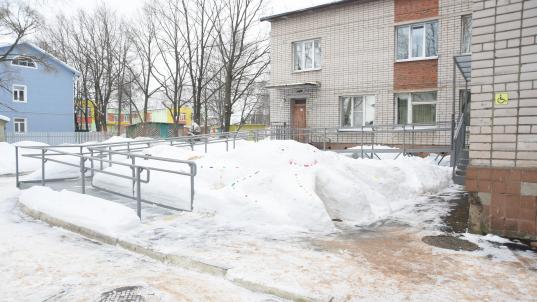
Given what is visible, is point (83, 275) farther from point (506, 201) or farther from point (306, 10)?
point (306, 10)

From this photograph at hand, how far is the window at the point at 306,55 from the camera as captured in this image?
19188 mm

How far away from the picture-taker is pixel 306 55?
1961 cm

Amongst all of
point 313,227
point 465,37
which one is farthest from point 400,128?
point 313,227

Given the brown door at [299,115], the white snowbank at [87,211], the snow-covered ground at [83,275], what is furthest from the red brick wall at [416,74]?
the snow-covered ground at [83,275]

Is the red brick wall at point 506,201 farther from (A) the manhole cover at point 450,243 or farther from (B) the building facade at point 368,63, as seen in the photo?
(B) the building facade at point 368,63

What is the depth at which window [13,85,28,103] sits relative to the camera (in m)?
35.2

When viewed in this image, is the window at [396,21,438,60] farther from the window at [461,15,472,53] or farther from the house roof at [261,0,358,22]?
the house roof at [261,0,358,22]

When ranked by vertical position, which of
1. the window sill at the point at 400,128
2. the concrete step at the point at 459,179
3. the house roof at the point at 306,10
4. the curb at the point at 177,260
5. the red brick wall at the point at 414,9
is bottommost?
the curb at the point at 177,260

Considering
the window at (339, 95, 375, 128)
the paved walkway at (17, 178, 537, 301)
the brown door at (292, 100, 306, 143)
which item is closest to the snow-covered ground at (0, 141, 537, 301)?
the paved walkway at (17, 178, 537, 301)

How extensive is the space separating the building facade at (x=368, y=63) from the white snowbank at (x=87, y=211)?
1198 centimetres

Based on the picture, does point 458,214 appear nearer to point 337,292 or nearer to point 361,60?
point 337,292

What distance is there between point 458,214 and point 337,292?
14.7ft

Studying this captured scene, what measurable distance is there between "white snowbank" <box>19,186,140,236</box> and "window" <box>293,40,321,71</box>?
45.6 ft

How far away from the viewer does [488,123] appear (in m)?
5.87
